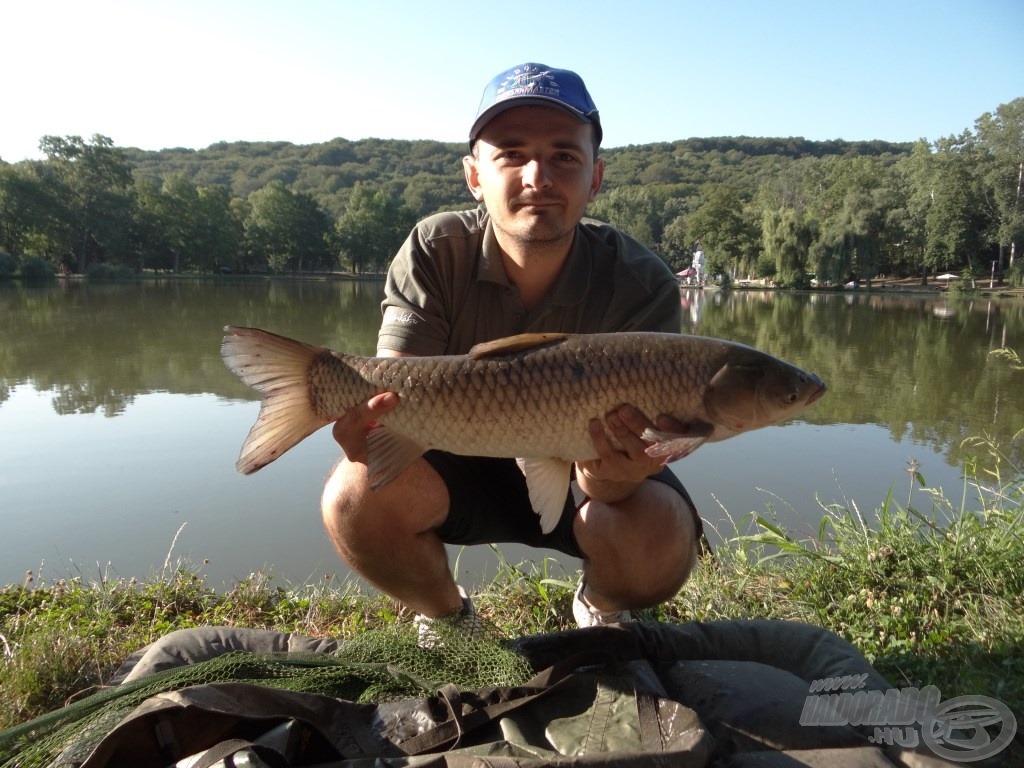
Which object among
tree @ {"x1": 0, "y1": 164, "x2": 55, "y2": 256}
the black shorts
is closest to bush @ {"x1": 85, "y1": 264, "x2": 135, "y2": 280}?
tree @ {"x1": 0, "y1": 164, "x2": 55, "y2": 256}

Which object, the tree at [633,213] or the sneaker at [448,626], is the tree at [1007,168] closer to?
the tree at [633,213]

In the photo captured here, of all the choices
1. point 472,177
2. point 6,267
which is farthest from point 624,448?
point 6,267

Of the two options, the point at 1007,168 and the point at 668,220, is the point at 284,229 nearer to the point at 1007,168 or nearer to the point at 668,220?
the point at 668,220

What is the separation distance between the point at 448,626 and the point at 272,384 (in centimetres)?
72

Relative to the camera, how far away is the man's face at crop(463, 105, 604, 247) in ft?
5.94

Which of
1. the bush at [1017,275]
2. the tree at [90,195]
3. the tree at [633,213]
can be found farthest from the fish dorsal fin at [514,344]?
the tree at [633,213]

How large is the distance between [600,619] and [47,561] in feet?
7.74

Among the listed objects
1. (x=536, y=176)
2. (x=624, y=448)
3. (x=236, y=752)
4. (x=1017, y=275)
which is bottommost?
(x=236, y=752)

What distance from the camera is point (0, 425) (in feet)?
17.1

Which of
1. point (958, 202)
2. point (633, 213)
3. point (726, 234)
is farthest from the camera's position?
point (633, 213)

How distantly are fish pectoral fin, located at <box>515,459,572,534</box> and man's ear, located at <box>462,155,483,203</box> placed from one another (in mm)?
808

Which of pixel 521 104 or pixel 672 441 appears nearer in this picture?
pixel 672 441

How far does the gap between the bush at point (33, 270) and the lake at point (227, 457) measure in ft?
74.7

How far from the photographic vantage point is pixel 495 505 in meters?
1.94
